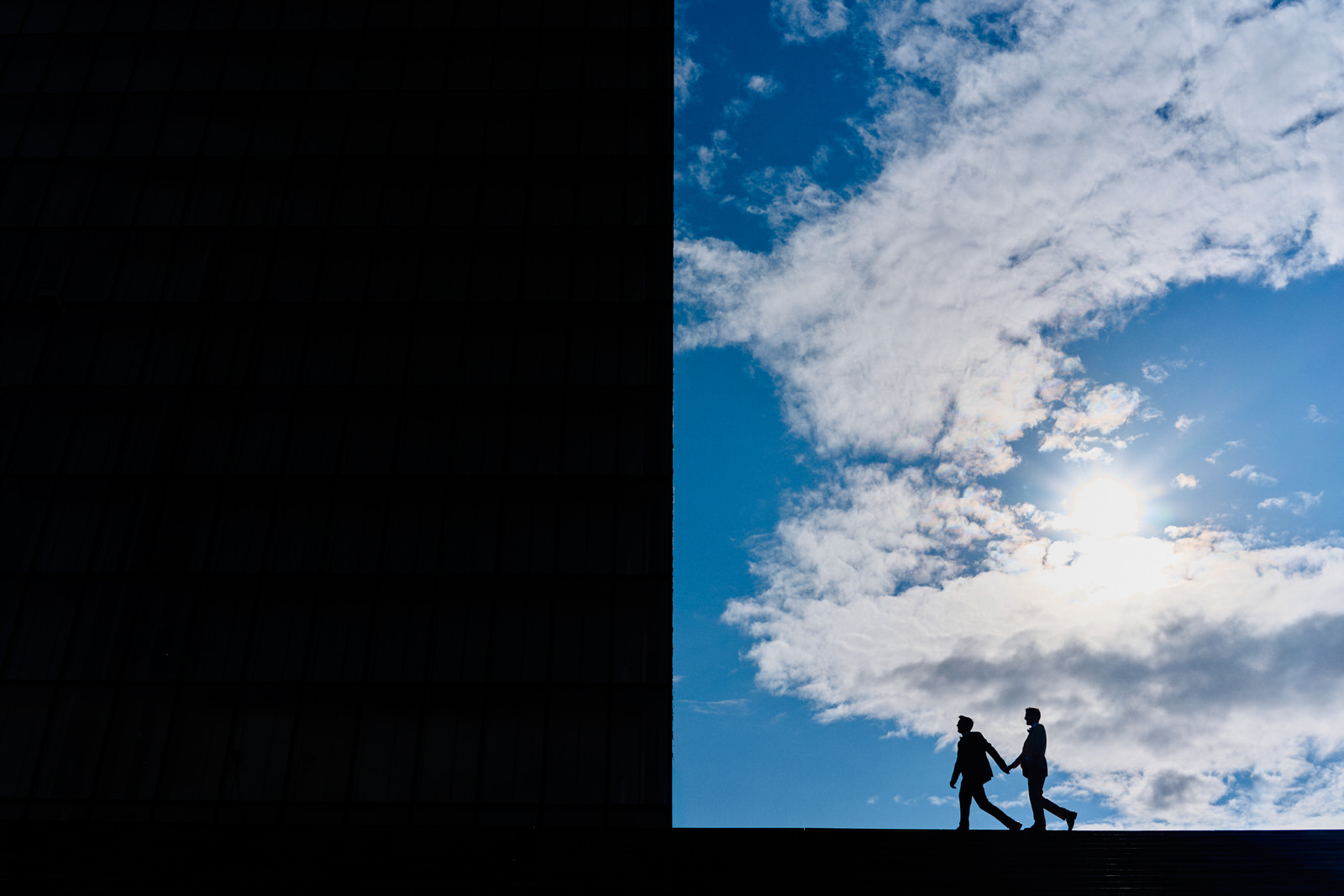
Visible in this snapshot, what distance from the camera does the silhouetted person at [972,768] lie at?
15055 millimetres

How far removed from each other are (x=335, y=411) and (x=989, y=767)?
75.4ft

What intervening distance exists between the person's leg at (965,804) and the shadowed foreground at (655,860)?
2404 mm

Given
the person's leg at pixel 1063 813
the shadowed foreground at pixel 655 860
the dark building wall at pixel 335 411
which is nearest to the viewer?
the shadowed foreground at pixel 655 860

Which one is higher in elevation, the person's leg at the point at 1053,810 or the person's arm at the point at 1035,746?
the person's arm at the point at 1035,746

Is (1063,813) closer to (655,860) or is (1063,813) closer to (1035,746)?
(1035,746)

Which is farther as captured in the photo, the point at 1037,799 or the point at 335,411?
the point at 335,411

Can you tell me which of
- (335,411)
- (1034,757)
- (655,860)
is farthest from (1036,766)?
(335,411)

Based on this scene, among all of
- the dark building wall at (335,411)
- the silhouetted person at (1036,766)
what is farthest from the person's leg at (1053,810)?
the dark building wall at (335,411)

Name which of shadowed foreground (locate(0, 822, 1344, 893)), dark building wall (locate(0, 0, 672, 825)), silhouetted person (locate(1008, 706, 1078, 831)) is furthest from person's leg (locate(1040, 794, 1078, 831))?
dark building wall (locate(0, 0, 672, 825))

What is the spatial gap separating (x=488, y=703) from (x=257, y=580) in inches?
328

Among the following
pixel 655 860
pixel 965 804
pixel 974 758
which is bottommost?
pixel 655 860

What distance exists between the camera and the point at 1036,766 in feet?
49.5

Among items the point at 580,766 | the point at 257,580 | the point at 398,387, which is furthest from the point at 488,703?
the point at 398,387

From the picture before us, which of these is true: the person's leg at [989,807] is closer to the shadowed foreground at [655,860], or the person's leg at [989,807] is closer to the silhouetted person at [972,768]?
the silhouetted person at [972,768]
